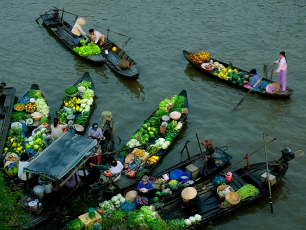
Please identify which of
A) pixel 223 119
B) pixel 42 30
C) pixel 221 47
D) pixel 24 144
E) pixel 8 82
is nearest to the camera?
pixel 24 144

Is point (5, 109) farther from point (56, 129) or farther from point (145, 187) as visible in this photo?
point (145, 187)

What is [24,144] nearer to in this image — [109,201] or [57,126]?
[57,126]

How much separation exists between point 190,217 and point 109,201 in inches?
84.9

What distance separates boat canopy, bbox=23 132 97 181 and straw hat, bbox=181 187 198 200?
2.70 m

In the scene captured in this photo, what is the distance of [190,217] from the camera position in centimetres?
1073

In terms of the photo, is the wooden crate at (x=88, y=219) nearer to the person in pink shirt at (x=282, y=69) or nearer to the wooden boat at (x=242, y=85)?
the wooden boat at (x=242, y=85)

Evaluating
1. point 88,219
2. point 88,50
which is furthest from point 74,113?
point 88,219

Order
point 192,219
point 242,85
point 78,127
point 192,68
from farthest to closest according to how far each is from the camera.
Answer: point 192,68, point 242,85, point 78,127, point 192,219

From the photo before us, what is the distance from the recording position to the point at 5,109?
14391 mm

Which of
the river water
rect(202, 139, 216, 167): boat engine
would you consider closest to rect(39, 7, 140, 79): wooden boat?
the river water

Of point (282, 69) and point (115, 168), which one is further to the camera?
point (282, 69)

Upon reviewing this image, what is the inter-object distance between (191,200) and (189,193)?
7.4 inches

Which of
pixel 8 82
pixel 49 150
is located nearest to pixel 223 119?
pixel 49 150

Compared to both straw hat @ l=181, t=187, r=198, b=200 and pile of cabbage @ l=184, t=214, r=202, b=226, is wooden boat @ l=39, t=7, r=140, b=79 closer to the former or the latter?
straw hat @ l=181, t=187, r=198, b=200
